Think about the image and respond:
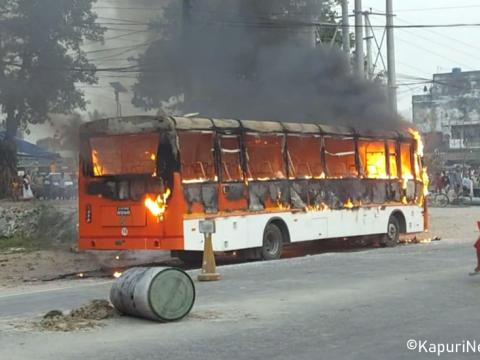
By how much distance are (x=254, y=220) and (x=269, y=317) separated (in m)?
5.76

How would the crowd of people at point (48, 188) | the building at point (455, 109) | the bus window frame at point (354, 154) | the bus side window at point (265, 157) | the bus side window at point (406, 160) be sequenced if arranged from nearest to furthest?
the bus side window at point (265, 157), the bus window frame at point (354, 154), the bus side window at point (406, 160), the crowd of people at point (48, 188), the building at point (455, 109)

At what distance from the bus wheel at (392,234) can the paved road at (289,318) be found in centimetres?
493

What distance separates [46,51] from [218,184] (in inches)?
371

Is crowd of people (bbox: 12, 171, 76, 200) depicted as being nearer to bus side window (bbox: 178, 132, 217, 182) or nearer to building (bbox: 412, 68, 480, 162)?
bus side window (bbox: 178, 132, 217, 182)

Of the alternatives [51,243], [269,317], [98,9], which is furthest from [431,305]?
[98,9]

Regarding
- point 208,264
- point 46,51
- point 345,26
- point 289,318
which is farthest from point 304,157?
point 345,26

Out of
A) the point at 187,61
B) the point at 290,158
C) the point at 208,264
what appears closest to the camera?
the point at 208,264

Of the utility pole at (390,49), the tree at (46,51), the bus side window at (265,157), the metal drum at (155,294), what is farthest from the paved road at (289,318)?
the utility pole at (390,49)

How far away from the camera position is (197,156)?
490 inches

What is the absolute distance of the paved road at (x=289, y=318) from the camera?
→ 6102 millimetres

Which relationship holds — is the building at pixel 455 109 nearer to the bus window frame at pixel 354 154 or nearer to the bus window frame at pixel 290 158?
the bus window frame at pixel 354 154

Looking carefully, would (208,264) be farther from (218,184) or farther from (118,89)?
(118,89)

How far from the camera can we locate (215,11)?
19.9 m

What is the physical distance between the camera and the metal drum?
7180mm
